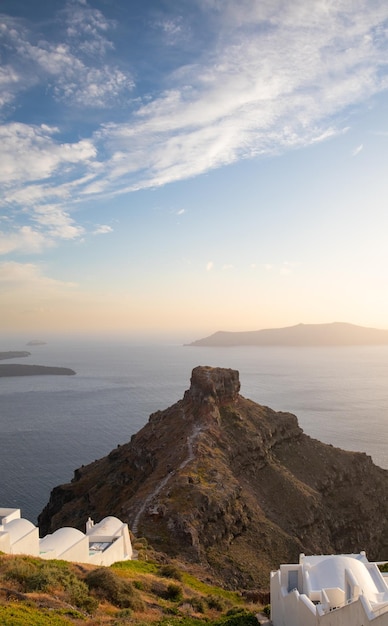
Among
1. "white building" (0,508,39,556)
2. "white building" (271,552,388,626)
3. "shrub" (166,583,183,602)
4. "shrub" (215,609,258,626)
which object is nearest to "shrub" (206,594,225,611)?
"shrub" (166,583,183,602)

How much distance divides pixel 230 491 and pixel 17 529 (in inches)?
991

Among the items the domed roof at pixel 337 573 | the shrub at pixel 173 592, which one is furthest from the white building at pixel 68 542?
the domed roof at pixel 337 573

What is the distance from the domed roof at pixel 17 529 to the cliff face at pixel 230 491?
16.3 metres

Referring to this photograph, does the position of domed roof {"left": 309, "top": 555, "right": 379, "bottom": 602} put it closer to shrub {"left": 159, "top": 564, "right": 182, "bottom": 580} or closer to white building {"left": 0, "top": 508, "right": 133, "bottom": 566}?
white building {"left": 0, "top": 508, "right": 133, "bottom": 566}

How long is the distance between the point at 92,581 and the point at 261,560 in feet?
75.1

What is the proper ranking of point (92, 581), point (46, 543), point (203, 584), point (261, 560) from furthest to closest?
point (261, 560)
point (203, 584)
point (46, 543)
point (92, 581)

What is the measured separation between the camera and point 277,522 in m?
48.8

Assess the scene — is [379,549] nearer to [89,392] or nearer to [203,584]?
[203,584]

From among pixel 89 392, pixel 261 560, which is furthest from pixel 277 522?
pixel 89 392

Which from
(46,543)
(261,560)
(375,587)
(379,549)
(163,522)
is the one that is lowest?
(379,549)

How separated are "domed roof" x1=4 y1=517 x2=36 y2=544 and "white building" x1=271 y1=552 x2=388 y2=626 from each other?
12.5m

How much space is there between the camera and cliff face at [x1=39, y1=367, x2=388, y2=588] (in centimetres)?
4222

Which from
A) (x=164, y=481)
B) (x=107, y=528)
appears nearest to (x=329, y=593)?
(x=107, y=528)

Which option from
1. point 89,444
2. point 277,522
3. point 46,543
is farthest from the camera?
point 89,444
